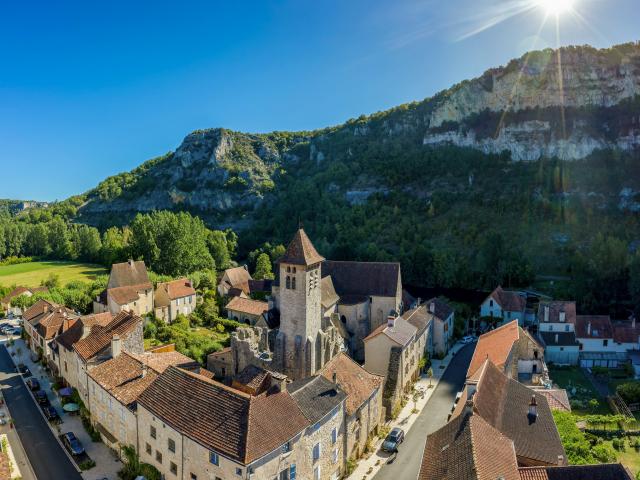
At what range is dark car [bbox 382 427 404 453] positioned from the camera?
29.1 meters

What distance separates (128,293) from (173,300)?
5.12 meters

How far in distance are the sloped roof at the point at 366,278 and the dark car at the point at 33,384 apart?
2881 cm

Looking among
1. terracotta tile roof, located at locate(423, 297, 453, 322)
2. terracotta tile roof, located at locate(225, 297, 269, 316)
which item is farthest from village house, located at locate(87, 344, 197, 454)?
terracotta tile roof, located at locate(423, 297, 453, 322)

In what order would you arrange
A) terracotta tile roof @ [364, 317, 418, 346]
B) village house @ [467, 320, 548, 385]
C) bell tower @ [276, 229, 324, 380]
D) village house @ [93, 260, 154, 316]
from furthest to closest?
village house @ [93, 260, 154, 316] → terracotta tile roof @ [364, 317, 418, 346] → village house @ [467, 320, 548, 385] → bell tower @ [276, 229, 324, 380]

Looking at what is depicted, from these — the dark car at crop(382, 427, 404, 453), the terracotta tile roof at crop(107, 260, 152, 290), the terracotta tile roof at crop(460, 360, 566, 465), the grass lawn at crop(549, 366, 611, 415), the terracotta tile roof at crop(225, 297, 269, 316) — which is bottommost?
the grass lawn at crop(549, 366, 611, 415)

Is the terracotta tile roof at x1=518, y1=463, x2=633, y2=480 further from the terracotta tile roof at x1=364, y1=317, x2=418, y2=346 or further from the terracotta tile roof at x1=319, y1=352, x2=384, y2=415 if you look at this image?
the terracotta tile roof at x1=364, y1=317, x2=418, y2=346

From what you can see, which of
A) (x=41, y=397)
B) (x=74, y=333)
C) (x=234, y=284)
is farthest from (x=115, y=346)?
(x=234, y=284)

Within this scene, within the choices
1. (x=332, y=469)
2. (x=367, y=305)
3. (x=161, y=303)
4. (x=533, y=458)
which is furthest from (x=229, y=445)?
(x=161, y=303)

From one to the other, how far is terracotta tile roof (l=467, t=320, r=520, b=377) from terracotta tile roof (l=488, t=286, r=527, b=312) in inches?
630

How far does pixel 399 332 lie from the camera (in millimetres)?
38062

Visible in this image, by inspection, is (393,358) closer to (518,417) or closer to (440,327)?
(518,417)

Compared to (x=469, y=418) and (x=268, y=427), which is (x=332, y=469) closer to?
(x=268, y=427)

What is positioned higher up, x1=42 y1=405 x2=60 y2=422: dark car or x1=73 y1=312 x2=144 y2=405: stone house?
x1=73 y1=312 x2=144 y2=405: stone house

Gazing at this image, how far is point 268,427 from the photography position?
20.6 metres
